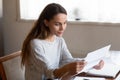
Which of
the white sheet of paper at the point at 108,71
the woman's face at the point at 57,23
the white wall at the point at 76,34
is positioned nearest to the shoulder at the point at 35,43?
the woman's face at the point at 57,23

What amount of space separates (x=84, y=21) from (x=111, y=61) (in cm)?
116

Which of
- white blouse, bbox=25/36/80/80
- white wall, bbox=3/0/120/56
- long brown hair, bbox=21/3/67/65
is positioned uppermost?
long brown hair, bbox=21/3/67/65

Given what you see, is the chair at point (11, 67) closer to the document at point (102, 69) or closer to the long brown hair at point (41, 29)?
the long brown hair at point (41, 29)

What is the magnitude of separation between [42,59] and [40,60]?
0.01 m

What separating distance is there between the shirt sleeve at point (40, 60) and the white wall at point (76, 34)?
1492mm

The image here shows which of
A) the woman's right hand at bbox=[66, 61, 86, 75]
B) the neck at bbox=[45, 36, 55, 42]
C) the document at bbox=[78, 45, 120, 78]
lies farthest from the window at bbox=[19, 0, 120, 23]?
the woman's right hand at bbox=[66, 61, 86, 75]

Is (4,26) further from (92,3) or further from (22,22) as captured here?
(92,3)

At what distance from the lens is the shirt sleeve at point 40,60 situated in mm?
1324

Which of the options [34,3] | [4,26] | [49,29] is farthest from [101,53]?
[4,26]

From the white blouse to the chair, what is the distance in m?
0.15

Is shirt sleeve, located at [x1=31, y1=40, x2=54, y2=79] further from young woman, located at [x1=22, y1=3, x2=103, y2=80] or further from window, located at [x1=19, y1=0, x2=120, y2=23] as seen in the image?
window, located at [x1=19, y1=0, x2=120, y2=23]

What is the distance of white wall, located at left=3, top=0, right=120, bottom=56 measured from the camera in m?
2.78

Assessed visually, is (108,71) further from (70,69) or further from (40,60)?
(40,60)

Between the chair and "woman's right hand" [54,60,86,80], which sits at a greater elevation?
"woman's right hand" [54,60,86,80]
